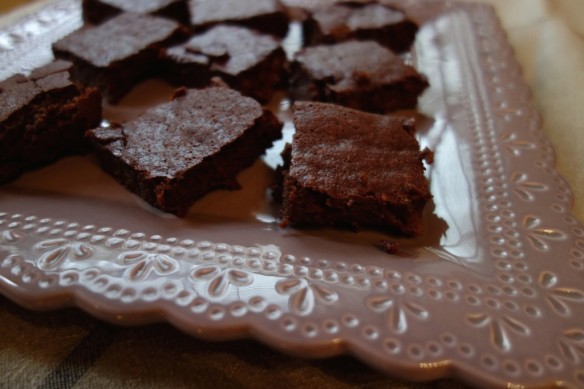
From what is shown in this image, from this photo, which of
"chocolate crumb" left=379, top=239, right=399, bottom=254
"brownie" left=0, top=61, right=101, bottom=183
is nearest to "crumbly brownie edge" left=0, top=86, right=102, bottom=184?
"brownie" left=0, top=61, right=101, bottom=183

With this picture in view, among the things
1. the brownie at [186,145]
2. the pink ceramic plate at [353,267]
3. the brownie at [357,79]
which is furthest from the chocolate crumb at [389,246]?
the brownie at [357,79]

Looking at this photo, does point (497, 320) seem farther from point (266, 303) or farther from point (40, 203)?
point (40, 203)

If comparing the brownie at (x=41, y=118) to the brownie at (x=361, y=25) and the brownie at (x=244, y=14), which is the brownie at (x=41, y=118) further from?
the brownie at (x=361, y=25)

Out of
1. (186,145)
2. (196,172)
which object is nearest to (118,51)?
(186,145)

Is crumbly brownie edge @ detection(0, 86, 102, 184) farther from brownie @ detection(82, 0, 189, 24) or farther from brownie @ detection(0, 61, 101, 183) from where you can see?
brownie @ detection(82, 0, 189, 24)

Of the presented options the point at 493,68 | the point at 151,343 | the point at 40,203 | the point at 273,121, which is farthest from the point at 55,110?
the point at 493,68
